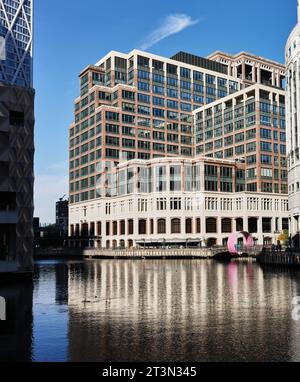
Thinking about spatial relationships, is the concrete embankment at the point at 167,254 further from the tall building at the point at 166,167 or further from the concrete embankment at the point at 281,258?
the concrete embankment at the point at 281,258

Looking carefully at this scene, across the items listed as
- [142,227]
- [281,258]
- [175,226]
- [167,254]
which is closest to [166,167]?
[175,226]

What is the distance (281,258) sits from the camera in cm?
9394

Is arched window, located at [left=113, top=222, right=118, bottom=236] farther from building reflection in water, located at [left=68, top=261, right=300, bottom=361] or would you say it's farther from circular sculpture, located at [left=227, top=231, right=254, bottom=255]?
building reflection in water, located at [left=68, top=261, right=300, bottom=361]

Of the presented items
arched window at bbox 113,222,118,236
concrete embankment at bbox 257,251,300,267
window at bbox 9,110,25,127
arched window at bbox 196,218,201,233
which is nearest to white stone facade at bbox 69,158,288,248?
arched window at bbox 196,218,201,233

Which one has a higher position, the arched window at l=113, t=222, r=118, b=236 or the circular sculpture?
the arched window at l=113, t=222, r=118, b=236

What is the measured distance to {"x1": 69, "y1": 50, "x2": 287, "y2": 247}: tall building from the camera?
164 metres

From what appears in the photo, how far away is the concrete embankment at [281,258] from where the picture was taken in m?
87.8

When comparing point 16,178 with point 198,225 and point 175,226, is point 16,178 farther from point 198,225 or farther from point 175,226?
point 198,225

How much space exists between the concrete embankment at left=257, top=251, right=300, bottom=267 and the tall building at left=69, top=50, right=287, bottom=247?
56905mm

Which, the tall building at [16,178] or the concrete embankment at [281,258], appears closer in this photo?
the tall building at [16,178]

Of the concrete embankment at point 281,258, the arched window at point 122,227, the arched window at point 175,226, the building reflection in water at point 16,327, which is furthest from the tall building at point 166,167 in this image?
the building reflection in water at point 16,327

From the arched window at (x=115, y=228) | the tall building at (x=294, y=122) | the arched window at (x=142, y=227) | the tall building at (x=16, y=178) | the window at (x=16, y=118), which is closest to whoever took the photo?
the tall building at (x=16, y=178)

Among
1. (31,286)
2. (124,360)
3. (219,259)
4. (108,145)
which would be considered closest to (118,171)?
(108,145)
